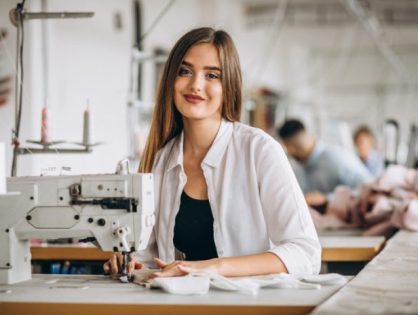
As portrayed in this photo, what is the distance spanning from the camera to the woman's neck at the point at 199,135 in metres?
2.54

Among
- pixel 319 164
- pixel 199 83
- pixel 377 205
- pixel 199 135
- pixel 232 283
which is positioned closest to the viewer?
pixel 232 283

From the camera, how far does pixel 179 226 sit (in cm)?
252

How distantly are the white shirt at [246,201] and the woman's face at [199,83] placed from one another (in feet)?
0.39

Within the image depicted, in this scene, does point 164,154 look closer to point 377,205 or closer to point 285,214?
point 285,214

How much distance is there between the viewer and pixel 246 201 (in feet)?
8.08

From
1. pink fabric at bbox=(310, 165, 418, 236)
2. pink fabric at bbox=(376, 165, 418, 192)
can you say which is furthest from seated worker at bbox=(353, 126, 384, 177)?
pink fabric at bbox=(376, 165, 418, 192)

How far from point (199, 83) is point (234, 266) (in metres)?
0.61

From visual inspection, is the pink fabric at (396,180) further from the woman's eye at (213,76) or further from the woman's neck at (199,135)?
the woman's eye at (213,76)

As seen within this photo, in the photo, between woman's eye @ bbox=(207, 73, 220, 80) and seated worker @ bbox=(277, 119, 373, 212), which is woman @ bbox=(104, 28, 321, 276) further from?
seated worker @ bbox=(277, 119, 373, 212)

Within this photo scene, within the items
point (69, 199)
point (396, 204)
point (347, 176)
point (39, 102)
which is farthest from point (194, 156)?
point (347, 176)

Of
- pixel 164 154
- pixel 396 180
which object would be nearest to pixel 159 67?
pixel 396 180

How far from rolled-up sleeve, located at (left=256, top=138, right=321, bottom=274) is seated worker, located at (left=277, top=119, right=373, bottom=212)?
3362 millimetres

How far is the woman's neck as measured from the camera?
2.54m

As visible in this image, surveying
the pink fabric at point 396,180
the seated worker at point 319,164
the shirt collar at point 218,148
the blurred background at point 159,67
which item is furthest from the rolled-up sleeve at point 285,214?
the seated worker at point 319,164
